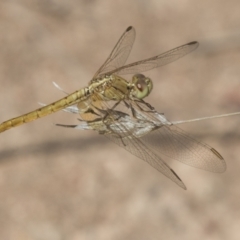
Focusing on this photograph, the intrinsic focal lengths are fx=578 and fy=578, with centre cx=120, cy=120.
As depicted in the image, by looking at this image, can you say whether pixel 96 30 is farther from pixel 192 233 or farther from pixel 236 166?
pixel 192 233

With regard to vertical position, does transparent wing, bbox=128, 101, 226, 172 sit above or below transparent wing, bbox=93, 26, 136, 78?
below

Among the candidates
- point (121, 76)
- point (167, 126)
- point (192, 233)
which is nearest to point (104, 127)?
point (167, 126)

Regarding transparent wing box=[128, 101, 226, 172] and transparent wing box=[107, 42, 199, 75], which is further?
transparent wing box=[107, 42, 199, 75]

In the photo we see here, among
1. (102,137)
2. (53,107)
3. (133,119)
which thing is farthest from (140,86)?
(102,137)

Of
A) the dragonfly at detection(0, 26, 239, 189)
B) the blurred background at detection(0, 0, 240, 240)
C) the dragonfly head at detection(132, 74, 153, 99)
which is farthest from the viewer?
the blurred background at detection(0, 0, 240, 240)

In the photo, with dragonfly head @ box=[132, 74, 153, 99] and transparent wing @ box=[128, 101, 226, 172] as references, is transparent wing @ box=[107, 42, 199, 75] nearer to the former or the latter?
dragonfly head @ box=[132, 74, 153, 99]

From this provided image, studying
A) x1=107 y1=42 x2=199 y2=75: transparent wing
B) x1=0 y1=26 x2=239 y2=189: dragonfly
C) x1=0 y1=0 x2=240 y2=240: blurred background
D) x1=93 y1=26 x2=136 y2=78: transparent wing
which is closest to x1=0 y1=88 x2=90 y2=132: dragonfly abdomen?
x1=0 y1=26 x2=239 y2=189: dragonfly

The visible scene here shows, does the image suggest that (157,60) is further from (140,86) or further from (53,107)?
(53,107)

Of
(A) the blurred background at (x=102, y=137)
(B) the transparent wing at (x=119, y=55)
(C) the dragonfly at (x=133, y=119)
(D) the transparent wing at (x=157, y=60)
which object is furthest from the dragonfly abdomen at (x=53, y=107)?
(A) the blurred background at (x=102, y=137)
